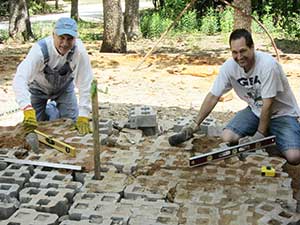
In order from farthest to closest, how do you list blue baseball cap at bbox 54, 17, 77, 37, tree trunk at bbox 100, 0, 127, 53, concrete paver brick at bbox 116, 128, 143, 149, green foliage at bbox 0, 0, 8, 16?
green foliage at bbox 0, 0, 8, 16 → tree trunk at bbox 100, 0, 127, 53 → concrete paver brick at bbox 116, 128, 143, 149 → blue baseball cap at bbox 54, 17, 77, 37

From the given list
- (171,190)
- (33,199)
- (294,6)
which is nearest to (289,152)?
(171,190)

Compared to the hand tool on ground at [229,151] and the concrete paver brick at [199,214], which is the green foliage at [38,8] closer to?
the hand tool on ground at [229,151]

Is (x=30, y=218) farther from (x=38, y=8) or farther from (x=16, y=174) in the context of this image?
(x=38, y=8)

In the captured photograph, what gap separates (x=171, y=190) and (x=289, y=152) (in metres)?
1.39

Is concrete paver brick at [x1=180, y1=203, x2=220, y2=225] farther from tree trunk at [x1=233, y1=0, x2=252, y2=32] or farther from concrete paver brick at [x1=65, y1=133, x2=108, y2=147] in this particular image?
tree trunk at [x1=233, y1=0, x2=252, y2=32]

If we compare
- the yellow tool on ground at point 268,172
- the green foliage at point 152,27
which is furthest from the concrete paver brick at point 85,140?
the green foliage at point 152,27

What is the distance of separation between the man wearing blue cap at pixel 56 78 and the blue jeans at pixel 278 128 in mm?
1463

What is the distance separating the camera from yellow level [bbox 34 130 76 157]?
4496mm

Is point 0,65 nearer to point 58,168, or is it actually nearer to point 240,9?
point 240,9

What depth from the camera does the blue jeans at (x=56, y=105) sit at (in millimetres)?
5469

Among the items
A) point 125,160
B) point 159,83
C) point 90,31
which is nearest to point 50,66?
point 125,160

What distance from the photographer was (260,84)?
181 inches

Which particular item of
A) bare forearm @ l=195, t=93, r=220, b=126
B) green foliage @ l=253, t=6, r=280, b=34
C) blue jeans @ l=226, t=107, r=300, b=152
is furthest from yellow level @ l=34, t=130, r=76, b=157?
green foliage @ l=253, t=6, r=280, b=34

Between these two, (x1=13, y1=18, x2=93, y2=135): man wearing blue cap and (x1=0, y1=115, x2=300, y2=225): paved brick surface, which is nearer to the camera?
(x1=0, y1=115, x2=300, y2=225): paved brick surface
